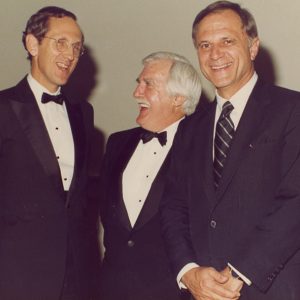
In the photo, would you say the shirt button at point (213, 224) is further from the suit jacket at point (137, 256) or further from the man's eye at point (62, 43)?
the man's eye at point (62, 43)

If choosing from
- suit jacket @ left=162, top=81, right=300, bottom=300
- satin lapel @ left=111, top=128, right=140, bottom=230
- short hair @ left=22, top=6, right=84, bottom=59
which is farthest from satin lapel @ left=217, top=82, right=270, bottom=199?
short hair @ left=22, top=6, right=84, bottom=59

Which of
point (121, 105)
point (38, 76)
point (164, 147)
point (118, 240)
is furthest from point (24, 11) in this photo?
point (118, 240)

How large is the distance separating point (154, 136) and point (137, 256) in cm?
64

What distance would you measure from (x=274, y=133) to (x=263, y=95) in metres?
0.21

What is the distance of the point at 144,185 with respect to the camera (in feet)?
8.93

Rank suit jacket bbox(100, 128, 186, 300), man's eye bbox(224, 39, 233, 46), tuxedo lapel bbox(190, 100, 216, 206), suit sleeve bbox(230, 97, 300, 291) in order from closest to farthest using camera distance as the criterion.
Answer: suit sleeve bbox(230, 97, 300, 291)
tuxedo lapel bbox(190, 100, 216, 206)
man's eye bbox(224, 39, 233, 46)
suit jacket bbox(100, 128, 186, 300)

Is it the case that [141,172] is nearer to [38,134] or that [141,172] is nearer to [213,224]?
[38,134]

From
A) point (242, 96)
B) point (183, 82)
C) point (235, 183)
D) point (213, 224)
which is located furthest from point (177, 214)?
point (183, 82)

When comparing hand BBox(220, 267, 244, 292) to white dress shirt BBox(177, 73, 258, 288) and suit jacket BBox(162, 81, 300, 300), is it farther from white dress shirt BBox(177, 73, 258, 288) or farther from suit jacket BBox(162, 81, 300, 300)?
white dress shirt BBox(177, 73, 258, 288)

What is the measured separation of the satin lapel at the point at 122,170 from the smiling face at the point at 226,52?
2.27ft

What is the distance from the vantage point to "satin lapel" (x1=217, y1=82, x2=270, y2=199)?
2139 millimetres

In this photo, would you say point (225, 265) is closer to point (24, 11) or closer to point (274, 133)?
point (274, 133)

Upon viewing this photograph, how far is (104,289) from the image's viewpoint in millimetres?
2660

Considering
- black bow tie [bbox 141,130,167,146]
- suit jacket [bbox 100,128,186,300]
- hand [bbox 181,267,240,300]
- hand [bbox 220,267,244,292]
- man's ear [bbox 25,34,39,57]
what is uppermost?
man's ear [bbox 25,34,39,57]
